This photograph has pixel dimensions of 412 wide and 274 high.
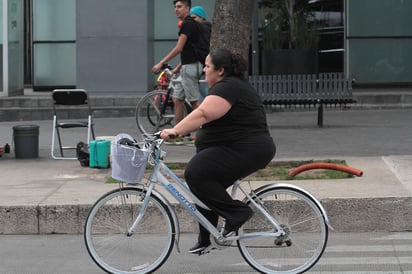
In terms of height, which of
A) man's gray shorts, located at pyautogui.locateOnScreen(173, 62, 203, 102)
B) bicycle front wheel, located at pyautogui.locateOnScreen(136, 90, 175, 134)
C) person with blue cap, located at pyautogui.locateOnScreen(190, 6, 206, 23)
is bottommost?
bicycle front wheel, located at pyautogui.locateOnScreen(136, 90, 175, 134)

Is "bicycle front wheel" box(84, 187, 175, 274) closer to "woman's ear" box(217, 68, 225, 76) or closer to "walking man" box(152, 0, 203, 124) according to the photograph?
"woman's ear" box(217, 68, 225, 76)

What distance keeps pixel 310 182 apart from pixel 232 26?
208 cm

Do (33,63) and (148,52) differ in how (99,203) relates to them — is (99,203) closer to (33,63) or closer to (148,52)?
(148,52)

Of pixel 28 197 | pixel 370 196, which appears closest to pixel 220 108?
pixel 370 196

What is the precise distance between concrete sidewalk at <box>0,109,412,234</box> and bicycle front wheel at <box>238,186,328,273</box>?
1511 mm

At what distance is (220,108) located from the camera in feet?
18.0

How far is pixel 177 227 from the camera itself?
5.77 m

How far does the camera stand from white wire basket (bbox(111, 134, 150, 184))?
557 cm

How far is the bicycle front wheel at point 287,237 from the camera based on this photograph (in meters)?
5.77

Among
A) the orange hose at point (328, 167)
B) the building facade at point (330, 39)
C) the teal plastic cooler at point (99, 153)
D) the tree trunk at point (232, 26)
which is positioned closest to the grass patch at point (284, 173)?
the orange hose at point (328, 167)

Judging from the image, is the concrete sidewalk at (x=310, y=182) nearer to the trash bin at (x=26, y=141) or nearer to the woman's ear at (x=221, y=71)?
the trash bin at (x=26, y=141)

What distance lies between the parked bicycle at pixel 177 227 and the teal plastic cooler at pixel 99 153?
3.54 metres

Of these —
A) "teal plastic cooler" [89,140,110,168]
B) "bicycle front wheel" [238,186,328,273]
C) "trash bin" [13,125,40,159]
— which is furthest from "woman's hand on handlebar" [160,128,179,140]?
"trash bin" [13,125,40,159]

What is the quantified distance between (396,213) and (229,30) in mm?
3002
